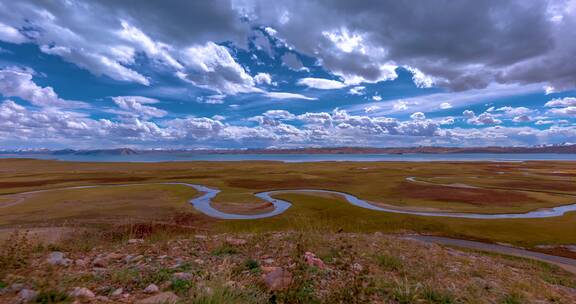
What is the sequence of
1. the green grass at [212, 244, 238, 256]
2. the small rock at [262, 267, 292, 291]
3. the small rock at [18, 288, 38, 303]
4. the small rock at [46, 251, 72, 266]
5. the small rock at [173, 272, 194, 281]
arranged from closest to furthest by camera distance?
the small rock at [18, 288, 38, 303]
the small rock at [262, 267, 292, 291]
the small rock at [173, 272, 194, 281]
the small rock at [46, 251, 72, 266]
the green grass at [212, 244, 238, 256]

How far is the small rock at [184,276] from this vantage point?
642 cm

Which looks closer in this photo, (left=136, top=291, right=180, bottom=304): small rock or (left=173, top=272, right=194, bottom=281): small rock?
(left=136, top=291, right=180, bottom=304): small rock

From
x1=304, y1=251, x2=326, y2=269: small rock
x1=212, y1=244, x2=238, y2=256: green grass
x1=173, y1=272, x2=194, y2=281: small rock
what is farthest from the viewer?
x1=212, y1=244, x2=238, y2=256: green grass

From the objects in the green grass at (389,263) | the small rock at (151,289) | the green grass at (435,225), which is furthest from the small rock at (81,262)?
the green grass at (435,225)

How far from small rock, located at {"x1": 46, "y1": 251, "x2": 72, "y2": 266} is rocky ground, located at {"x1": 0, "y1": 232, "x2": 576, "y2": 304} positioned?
0.08ft

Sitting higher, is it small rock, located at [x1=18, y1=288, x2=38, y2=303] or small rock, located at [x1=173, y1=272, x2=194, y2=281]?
small rock, located at [x1=18, y1=288, x2=38, y2=303]

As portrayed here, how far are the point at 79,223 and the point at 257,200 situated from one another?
23828 mm

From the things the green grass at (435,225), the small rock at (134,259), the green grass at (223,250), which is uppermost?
the small rock at (134,259)

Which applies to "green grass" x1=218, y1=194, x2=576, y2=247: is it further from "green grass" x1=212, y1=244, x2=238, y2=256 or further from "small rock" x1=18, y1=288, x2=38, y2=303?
"small rock" x1=18, y1=288, x2=38, y2=303

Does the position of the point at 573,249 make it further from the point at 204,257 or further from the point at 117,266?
the point at 117,266

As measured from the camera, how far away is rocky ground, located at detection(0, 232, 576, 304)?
17.8 ft

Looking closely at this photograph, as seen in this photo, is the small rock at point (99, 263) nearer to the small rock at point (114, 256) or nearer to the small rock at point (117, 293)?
the small rock at point (114, 256)

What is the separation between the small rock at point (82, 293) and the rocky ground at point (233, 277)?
2cm

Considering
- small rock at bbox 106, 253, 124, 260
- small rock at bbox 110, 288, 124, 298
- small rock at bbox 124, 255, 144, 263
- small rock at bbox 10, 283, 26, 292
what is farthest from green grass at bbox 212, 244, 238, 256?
small rock at bbox 10, 283, 26, 292
